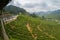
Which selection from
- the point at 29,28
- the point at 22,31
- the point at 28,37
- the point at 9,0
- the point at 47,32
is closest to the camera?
the point at 9,0

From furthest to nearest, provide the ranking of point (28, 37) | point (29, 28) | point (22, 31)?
point (29, 28), point (22, 31), point (28, 37)

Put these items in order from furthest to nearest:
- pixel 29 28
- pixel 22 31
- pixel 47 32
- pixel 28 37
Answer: pixel 47 32, pixel 29 28, pixel 22 31, pixel 28 37

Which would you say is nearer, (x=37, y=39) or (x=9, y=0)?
(x=9, y=0)

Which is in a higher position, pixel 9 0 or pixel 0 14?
pixel 9 0

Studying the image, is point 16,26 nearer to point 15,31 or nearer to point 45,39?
point 15,31

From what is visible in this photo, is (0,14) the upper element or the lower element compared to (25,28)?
upper

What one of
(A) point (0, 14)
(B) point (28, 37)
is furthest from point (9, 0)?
(B) point (28, 37)

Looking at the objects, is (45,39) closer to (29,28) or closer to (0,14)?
(29,28)

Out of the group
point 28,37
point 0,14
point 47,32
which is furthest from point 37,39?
point 0,14

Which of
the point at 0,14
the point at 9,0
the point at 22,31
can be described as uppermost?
the point at 9,0

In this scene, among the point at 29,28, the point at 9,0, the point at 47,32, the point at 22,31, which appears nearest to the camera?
the point at 9,0
